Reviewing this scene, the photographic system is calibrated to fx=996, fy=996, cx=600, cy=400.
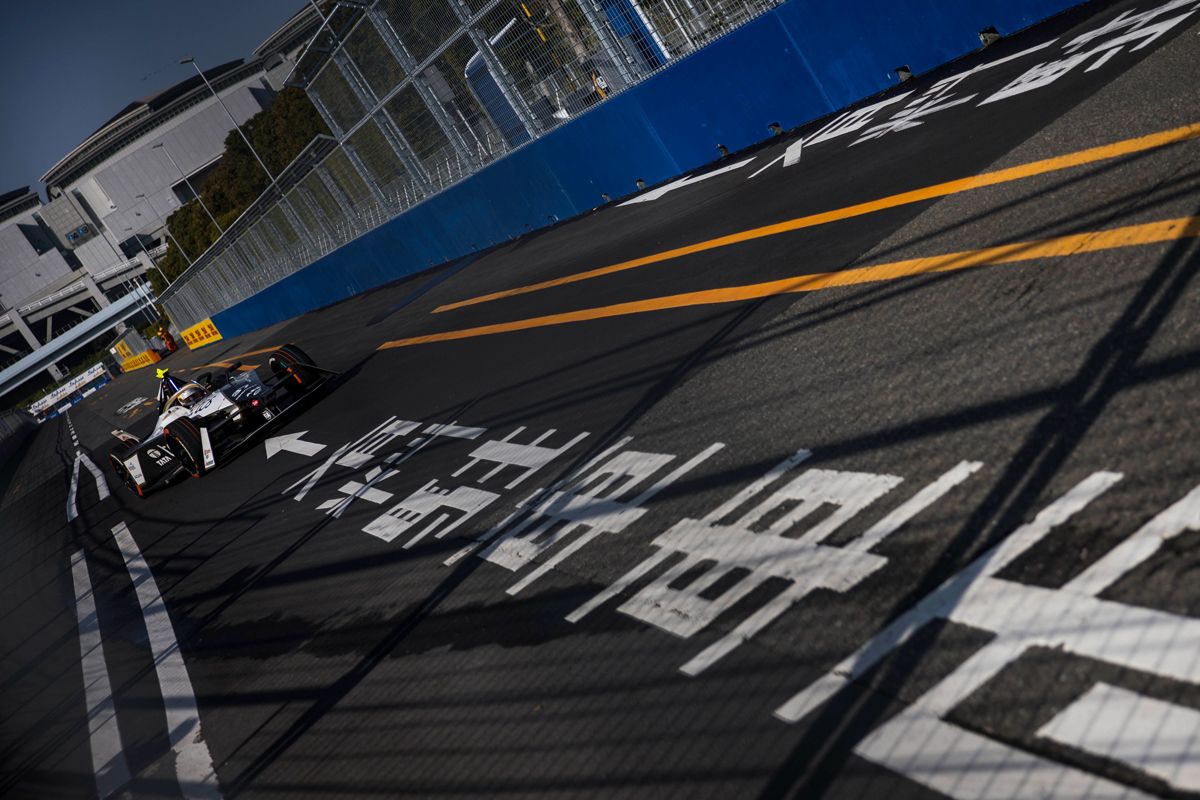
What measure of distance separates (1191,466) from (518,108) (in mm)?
17424

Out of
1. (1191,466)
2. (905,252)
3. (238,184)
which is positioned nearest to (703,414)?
(905,252)

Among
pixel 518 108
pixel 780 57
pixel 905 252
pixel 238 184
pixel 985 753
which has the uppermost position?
pixel 238 184

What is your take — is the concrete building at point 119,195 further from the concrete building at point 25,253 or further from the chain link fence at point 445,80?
the chain link fence at point 445,80

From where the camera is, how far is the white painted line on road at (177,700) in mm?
5613

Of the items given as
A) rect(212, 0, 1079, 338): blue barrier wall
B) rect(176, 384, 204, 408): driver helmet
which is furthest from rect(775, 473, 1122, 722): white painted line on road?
rect(176, 384, 204, 408): driver helmet

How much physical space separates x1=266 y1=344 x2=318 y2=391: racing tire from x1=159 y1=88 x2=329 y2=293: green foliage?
43.3 meters

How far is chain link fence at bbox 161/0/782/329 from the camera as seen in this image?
53.5 feet

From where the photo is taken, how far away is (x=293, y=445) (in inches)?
506

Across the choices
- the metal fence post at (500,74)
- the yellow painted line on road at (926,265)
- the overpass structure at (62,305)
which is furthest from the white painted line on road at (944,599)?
the overpass structure at (62,305)

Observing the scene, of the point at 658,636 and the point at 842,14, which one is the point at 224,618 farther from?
the point at 842,14

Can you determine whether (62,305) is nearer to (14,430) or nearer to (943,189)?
(14,430)

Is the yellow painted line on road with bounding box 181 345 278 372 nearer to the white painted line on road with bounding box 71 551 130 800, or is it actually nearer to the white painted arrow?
the white painted arrow

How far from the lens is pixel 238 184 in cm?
6512

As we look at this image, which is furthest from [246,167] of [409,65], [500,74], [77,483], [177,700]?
[177,700]
